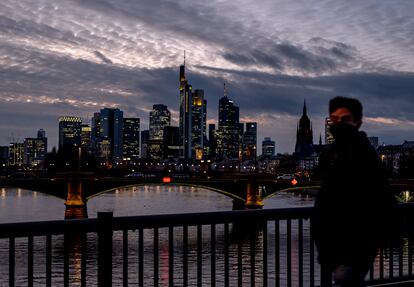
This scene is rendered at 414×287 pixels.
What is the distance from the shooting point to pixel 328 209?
16.0 feet

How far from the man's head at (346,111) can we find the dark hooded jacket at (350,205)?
0.10 meters

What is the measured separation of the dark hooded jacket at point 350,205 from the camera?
15.8ft

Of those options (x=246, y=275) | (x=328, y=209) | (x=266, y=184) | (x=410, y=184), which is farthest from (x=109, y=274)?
(x=266, y=184)

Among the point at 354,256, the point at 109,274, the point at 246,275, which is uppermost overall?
the point at 354,256

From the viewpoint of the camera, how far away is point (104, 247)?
6.77 meters

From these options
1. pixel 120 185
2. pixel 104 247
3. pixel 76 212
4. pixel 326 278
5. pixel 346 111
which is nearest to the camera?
pixel 346 111

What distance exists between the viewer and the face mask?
4.93 metres

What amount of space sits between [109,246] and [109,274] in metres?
0.28

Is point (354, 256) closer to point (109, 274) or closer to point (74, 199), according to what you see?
point (109, 274)

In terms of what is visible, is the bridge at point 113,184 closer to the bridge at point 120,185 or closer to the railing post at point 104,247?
the bridge at point 120,185

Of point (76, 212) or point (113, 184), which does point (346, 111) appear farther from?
point (113, 184)

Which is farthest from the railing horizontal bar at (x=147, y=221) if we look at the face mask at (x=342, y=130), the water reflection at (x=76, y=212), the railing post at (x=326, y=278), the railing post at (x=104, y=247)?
the water reflection at (x=76, y=212)

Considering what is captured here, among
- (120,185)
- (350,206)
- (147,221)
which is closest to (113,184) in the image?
(120,185)

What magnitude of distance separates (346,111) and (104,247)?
287cm
